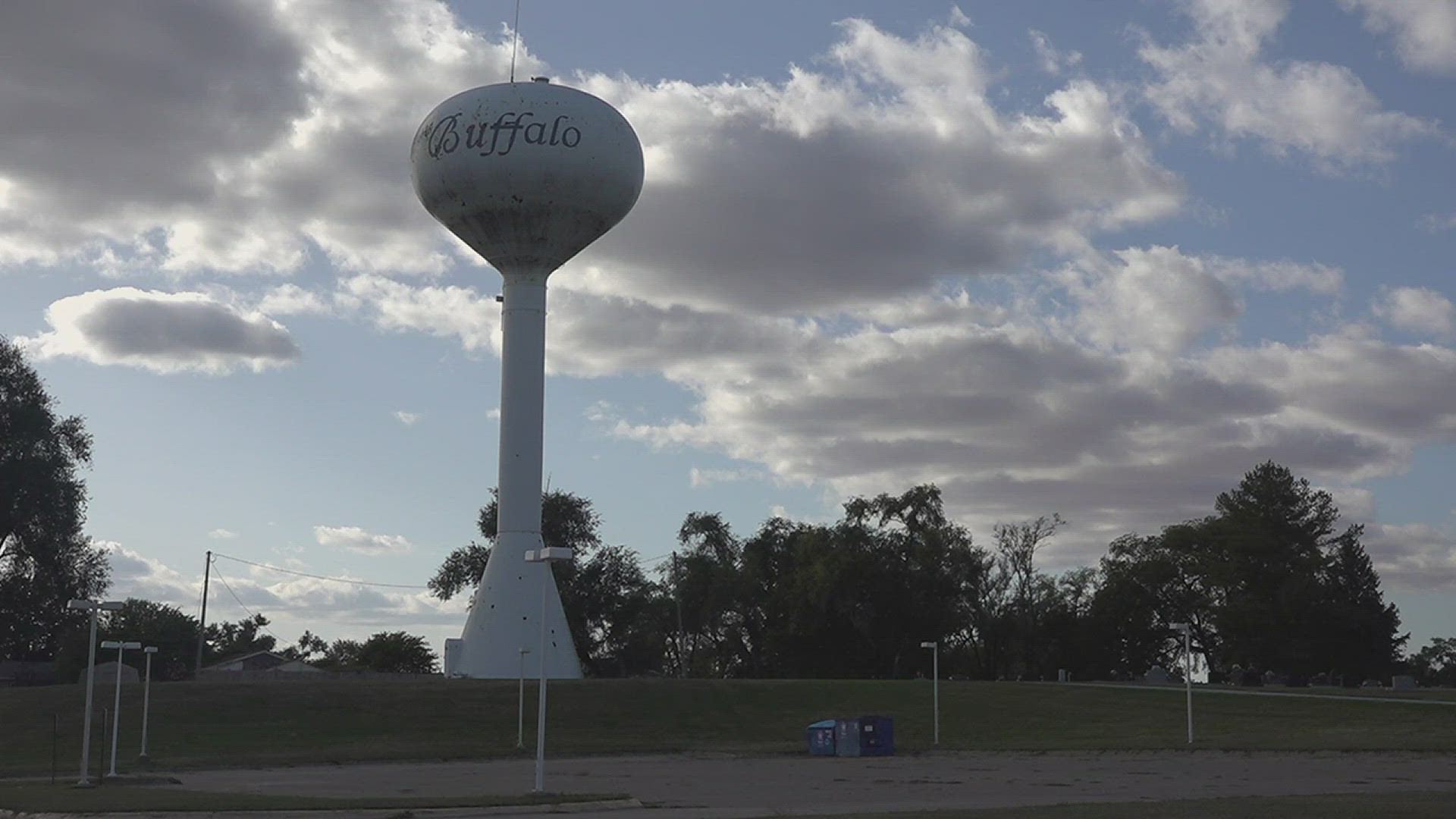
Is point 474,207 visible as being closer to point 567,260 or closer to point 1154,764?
point 567,260

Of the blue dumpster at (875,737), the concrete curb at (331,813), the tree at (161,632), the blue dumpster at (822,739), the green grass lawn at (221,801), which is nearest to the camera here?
the concrete curb at (331,813)

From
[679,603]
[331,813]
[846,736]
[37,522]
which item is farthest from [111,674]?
[331,813]

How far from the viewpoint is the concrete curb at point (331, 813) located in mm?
23906

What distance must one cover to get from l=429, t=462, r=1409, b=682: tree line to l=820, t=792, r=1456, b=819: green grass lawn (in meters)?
56.8

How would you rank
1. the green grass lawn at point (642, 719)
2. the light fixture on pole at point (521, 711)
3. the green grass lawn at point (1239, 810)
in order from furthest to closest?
the light fixture on pole at point (521, 711) < the green grass lawn at point (642, 719) < the green grass lawn at point (1239, 810)

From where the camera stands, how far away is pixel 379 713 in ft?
180

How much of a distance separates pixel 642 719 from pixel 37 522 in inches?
1253

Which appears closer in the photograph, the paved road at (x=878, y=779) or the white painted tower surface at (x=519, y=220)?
the paved road at (x=878, y=779)

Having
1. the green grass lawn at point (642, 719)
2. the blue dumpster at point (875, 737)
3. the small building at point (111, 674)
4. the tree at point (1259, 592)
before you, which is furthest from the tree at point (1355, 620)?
the small building at point (111, 674)

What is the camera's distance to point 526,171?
184 ft

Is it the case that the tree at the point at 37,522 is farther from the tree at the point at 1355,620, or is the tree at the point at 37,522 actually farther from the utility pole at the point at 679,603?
the tree at the point at 1355,620

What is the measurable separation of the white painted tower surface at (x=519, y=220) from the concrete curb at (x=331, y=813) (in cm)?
2987

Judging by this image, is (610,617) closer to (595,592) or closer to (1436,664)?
(595,592)

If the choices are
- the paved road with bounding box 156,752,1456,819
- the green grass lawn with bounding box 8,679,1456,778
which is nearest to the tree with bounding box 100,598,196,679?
the green grass lawn with bounding box 8,679,1456,778
